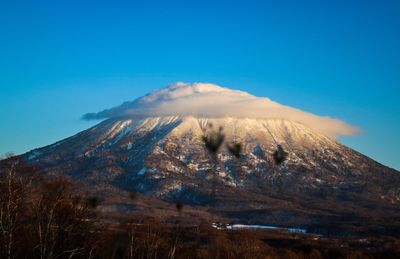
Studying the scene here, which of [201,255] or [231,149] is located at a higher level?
[231,149]

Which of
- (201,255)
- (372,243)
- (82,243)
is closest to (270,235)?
(372,243)

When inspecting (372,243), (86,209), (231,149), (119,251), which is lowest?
(372,243)

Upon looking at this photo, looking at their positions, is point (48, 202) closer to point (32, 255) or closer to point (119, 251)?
point (32, 255)

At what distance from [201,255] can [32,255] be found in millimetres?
50591

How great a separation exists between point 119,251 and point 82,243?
72.1 feet

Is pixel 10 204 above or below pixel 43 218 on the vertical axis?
above

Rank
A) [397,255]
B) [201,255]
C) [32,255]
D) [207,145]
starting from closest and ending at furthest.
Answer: [207,145], [32,255], [201,255], [397,255]

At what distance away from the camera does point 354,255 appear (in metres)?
116

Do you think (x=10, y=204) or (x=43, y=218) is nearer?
(x=10, y=204)

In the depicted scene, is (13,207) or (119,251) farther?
(119,251)

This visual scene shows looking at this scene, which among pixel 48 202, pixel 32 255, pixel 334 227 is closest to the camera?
pixel 48 202

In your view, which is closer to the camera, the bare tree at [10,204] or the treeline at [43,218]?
the bare tree at [10,204]

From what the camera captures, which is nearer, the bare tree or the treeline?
the bare tree

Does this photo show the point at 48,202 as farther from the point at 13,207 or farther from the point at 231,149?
the point at 231,149
